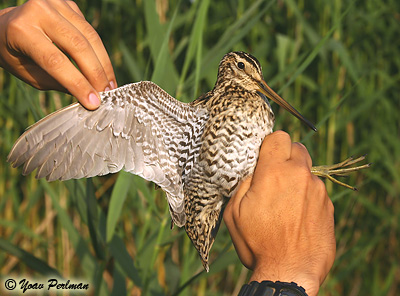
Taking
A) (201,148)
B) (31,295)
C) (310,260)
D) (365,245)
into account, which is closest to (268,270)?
(310,260)

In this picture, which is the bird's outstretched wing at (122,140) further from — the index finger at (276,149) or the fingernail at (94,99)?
the index finger at (276,149)

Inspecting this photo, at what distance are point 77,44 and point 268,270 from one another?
71 cm

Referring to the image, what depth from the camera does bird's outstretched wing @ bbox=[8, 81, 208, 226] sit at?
150 cm

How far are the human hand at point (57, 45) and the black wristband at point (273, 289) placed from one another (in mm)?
637

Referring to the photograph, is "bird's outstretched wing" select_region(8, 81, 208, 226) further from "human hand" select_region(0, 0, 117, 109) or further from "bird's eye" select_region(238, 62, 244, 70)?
"bird's eye" select_region(238, 62, 244, 70)

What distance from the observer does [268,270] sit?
1.25 metres

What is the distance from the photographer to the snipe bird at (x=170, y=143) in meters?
1.51

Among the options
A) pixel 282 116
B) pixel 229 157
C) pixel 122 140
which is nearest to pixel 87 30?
pixel 122 140

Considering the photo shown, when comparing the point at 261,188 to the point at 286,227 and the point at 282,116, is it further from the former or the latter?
the point at 282,116

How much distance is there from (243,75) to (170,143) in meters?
0.35

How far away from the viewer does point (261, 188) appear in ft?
4.34

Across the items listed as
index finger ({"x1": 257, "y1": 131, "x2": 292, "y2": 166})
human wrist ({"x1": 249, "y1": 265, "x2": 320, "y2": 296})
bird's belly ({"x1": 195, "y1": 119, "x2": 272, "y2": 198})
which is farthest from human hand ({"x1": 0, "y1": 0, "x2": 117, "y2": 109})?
human wrist ({"x1": 249, "y1": 265, "x2": 320, "y2": 296})

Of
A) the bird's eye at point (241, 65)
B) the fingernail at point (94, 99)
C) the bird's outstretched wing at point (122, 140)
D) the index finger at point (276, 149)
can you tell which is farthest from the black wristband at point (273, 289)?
the bird's eye at point (241, 65)

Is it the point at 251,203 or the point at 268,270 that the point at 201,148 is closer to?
the point at 251,203
